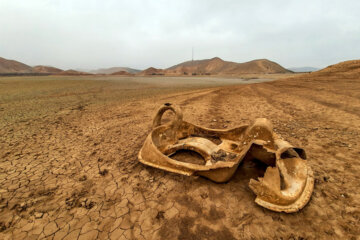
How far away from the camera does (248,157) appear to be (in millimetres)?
3010

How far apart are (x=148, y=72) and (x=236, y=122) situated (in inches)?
3129

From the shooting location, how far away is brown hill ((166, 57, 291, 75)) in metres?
79.5

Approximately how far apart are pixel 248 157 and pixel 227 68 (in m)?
106

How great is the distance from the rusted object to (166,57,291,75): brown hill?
76.0m

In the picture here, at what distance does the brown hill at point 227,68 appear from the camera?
79.5 m

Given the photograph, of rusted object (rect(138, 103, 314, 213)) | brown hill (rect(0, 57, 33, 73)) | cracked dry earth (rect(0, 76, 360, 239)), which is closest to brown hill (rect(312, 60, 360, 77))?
cracked dry earth (rect(0, 76, 360, 239))

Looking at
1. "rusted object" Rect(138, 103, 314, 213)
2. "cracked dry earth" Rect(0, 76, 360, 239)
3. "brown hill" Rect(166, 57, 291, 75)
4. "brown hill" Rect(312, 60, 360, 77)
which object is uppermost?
"brown hill" Rect(166, 57, 291, 75)

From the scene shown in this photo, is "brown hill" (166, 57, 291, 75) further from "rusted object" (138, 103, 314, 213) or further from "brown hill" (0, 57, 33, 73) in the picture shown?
"brown hill" (0, 57, 33, 73)

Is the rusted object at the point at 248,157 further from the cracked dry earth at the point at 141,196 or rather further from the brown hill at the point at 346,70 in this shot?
the brown hill at the point at 346,70

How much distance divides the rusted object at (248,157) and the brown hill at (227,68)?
7604 cm

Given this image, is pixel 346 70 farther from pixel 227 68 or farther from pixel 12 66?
pixel 12 66

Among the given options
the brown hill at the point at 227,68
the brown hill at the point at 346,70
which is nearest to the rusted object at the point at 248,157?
the brown hill at the point at 346,70

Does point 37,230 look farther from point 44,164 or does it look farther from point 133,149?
point 133,149

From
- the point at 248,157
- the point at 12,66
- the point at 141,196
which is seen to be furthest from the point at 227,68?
the point at 12,66
